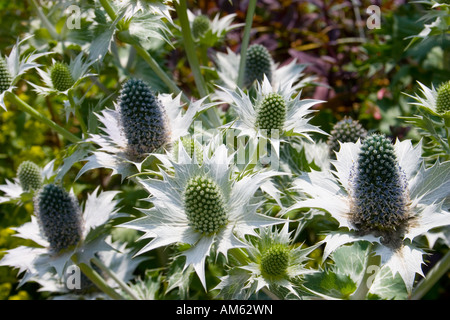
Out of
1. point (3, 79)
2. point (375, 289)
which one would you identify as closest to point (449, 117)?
point (375, 289)

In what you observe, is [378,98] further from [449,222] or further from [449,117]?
[449,222]

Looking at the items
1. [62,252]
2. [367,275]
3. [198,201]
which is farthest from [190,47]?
[367,275]

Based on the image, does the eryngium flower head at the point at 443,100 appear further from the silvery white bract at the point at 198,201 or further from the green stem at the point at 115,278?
the green stem at the point at 115,278

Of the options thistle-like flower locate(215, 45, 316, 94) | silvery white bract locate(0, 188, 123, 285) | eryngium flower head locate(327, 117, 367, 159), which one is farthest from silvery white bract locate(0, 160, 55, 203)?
eryngium flower head locate(327, 117, 367, 159)

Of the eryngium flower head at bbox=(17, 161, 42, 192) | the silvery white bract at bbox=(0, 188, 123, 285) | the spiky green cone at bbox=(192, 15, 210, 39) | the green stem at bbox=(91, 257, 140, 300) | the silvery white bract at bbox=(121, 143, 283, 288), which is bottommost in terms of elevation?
the green stem at bbox=(91, 257, 140, 300)

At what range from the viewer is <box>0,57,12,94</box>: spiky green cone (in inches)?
68.7

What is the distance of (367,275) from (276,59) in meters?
2.19

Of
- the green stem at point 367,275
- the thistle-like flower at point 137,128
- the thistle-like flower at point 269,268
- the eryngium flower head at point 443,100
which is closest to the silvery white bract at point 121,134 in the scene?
the thistle-like flower at point 137,128

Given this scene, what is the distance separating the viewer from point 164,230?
4.53ft

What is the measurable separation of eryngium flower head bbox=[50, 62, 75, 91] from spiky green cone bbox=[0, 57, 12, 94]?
17cm

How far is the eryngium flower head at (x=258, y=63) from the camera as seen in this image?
7.59 ft

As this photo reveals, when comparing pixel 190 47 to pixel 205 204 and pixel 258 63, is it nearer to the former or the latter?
pixel 258 63

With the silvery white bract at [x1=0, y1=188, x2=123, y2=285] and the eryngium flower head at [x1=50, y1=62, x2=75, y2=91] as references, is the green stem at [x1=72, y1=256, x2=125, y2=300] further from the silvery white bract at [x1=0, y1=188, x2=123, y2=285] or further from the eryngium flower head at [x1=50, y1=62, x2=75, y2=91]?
the eryngium flower head at [x1=50, y1=62, x2=75, y2=91]

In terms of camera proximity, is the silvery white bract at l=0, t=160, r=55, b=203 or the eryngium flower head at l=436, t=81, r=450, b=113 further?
the silvery white bract at l=0, t=160, r=55, b=203
